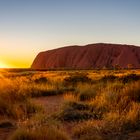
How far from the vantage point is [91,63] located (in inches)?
5443

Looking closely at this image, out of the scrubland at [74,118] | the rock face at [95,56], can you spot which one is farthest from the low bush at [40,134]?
the rock face at [95,56]

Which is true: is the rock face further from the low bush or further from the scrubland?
the low bush

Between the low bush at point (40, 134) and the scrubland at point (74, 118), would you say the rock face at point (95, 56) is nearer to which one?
the scrubland at point (74, 118)

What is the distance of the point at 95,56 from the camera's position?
140 m

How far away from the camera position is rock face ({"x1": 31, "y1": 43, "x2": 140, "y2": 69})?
134 m

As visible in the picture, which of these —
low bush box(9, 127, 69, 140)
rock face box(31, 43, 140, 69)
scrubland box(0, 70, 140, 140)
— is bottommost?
rock face box(31, 43, 140, 69)

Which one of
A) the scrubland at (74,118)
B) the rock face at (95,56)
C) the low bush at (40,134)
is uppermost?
the low bush at (40,134)

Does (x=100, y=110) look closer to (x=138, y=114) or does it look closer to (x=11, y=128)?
(x=138, y=114)

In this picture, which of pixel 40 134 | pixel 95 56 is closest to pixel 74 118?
pixel 40 134

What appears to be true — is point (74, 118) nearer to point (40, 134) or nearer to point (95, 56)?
point (40, 134)

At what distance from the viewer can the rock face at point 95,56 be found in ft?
438

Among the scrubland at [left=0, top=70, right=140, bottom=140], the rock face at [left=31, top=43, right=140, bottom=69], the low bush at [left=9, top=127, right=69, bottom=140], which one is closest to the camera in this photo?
the low bush at [left=9, top=127, right=69, bottom=140]

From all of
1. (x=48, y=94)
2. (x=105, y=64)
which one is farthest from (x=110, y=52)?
(x=48, y=94)

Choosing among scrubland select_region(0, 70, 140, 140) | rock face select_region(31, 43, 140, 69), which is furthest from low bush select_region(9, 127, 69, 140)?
rock face select_region(31, 43, 140, 69)
